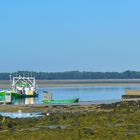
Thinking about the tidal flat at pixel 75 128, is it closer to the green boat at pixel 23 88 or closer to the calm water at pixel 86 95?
the calm water at pixel 86 95

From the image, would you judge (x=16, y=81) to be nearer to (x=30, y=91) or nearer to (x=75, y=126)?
(x=30, y=91)

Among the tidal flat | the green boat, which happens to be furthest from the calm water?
the tidal flat

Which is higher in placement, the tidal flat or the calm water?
the calm water

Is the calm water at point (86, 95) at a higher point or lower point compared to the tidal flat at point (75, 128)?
higher

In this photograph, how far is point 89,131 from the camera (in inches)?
1193

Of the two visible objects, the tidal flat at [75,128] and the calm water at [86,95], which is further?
the calm water at [86,95]

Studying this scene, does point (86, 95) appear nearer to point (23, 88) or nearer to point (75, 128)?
point (23, 88)

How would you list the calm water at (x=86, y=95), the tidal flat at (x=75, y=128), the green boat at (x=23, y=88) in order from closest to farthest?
the tidal flat at (x=75, y=128)
the calm water at (x=86, y=95)
the green boat at (x=23, y=88)

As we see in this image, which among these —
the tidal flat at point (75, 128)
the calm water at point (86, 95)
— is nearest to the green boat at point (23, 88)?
the calm water at point (86, 95)

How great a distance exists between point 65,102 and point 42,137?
42.2 meters

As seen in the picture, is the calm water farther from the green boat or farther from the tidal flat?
the tidal flat

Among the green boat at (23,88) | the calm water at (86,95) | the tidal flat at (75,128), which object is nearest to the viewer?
the tidal flat at (75,128)

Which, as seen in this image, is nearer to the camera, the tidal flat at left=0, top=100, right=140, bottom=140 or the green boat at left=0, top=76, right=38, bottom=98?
the tidal flat at left=0, top=100, right=140, bottom=140

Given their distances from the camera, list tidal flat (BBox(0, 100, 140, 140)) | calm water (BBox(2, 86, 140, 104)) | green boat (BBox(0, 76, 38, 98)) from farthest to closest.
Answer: green boat (BBox(0, 76, 38, 98)) → calm water (BBox(2, 86, 140, 104)) → tidal flat (BBox(0, 100, 140, 140))
